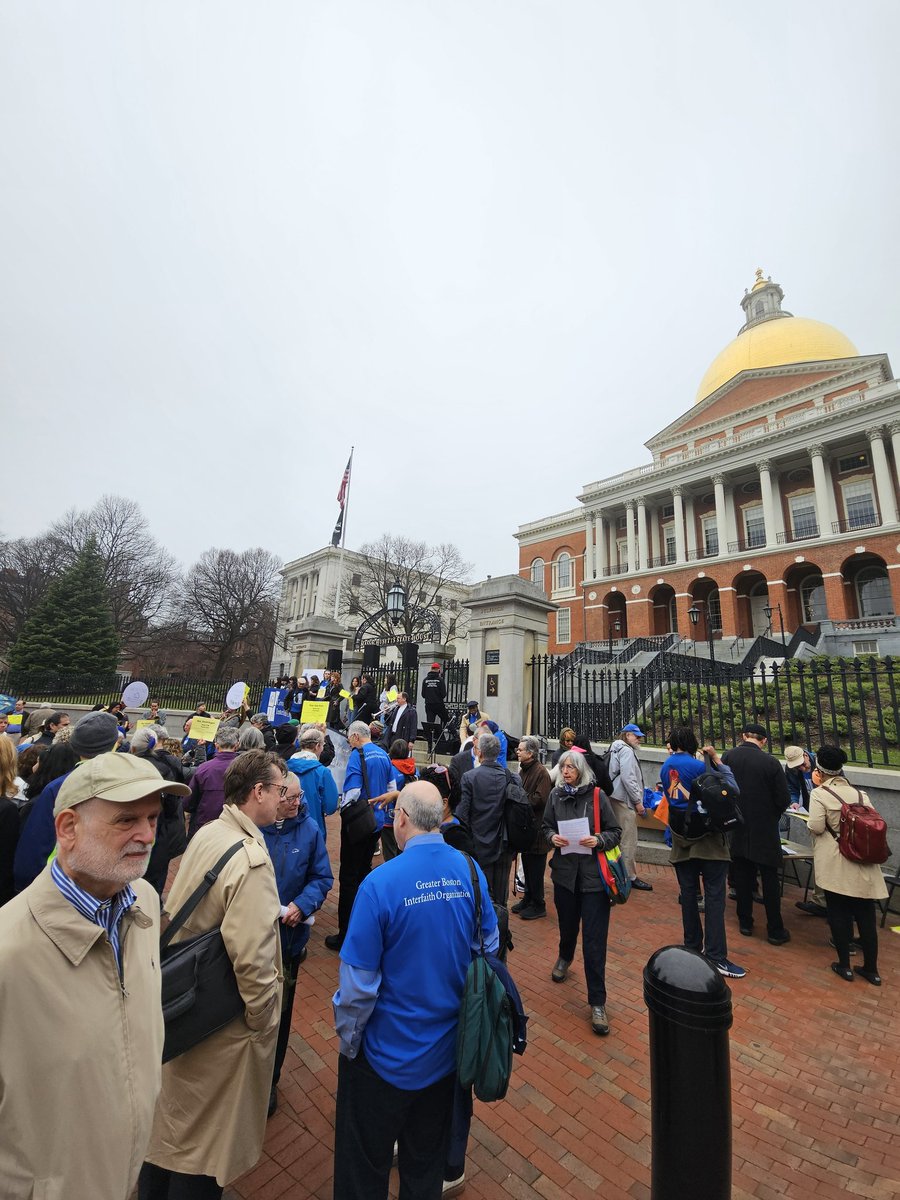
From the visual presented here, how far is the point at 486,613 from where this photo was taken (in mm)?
11562

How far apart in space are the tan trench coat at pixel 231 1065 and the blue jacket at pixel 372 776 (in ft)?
9.16

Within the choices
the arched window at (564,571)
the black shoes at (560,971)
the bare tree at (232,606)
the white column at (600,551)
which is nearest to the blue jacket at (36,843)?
the black shoes at (560,971)

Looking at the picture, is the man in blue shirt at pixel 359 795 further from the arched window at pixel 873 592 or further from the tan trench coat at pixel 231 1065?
the arched window at pixel 873 592

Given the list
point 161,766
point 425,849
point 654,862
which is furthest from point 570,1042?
point 654,862

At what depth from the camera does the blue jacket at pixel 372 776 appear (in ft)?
17.0

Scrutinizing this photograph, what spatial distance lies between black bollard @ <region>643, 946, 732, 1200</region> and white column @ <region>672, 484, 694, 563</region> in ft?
127

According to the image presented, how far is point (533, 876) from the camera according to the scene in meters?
6.37

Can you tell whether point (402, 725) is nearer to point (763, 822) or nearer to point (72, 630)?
point (763, 822)

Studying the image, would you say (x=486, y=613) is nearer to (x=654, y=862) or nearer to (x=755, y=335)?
(x=654, y=862)

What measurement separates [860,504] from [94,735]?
4049 centimetres

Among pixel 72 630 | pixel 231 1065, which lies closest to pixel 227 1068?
pixel 231 1065

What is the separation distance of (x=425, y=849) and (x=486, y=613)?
9.24 meters

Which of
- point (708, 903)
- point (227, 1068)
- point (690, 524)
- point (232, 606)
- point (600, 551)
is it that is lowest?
point (708, 903)

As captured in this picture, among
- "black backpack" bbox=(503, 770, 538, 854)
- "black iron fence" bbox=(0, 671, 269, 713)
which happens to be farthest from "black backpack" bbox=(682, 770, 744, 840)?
"black iron fence" bbox=(0, 671, 269, 713)
